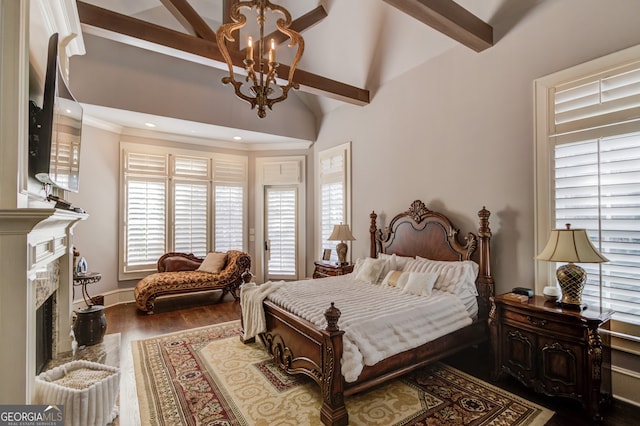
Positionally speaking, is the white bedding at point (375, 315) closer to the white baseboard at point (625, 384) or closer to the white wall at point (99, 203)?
the white baseboard at point (625, 384)

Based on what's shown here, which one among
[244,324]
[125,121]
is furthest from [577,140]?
[125,121]

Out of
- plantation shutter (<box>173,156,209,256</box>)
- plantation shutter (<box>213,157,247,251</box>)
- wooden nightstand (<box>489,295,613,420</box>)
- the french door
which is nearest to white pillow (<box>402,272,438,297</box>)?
wooden nightstand (<box>489,295,613,420</box>)

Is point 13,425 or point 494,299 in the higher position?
point 494,299

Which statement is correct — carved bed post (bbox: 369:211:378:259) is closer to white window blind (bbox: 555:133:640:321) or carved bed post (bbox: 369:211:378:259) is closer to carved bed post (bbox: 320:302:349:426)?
white window blind (bbox: 555:133:640:321)

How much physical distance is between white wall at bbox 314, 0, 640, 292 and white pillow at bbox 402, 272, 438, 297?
735mm

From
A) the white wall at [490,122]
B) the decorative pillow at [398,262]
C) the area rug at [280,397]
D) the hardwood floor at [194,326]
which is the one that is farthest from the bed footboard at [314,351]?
the white wall at [490,122]

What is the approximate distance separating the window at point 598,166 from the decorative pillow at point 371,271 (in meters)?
1.60

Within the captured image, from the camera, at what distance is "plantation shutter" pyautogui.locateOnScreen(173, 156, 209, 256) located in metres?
5.68

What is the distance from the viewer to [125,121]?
4867mm

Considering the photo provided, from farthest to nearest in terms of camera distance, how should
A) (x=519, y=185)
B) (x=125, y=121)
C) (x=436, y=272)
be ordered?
(x=125, y=121)
(x=436, y=272)
(x=519, y=185)

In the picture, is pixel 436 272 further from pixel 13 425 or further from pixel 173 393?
pixel 13 425

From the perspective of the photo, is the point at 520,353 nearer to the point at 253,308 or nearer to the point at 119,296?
the point at 253,308

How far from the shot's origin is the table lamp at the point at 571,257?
2197mm

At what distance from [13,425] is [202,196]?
15.6ft
